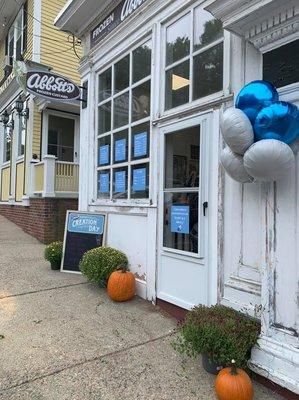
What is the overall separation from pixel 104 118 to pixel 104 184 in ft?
3.70

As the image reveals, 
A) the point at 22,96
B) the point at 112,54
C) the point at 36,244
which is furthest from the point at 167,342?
the point at 22,96

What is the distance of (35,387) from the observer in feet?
9.02

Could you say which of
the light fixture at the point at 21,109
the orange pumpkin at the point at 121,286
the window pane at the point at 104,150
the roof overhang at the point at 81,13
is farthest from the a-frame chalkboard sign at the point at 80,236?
the light fixture at the point at 21,109

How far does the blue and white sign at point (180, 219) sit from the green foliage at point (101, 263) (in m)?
1.10

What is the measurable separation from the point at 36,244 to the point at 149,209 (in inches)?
193

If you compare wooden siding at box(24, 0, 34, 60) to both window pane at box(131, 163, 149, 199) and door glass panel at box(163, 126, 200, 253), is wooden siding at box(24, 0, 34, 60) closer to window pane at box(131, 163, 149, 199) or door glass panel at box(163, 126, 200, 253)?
window pane at box(131, 163, 149, 199)

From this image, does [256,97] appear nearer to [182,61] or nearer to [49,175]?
[182,61]

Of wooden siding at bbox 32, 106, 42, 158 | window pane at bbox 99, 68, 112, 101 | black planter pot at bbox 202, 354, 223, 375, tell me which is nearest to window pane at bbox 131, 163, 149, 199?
window pane at bbox 99, 68, 112, 101

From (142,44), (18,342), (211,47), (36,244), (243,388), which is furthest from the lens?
(36,244)

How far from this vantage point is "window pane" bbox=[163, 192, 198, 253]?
4062 mm

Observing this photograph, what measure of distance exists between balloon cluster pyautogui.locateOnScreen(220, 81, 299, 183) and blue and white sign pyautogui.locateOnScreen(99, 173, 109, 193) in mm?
3361

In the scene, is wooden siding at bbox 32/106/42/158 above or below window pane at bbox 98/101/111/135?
above

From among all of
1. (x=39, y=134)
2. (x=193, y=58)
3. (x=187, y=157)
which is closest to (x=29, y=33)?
(x=39, y=134)

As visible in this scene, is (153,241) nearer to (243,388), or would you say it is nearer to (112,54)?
(243,388)
